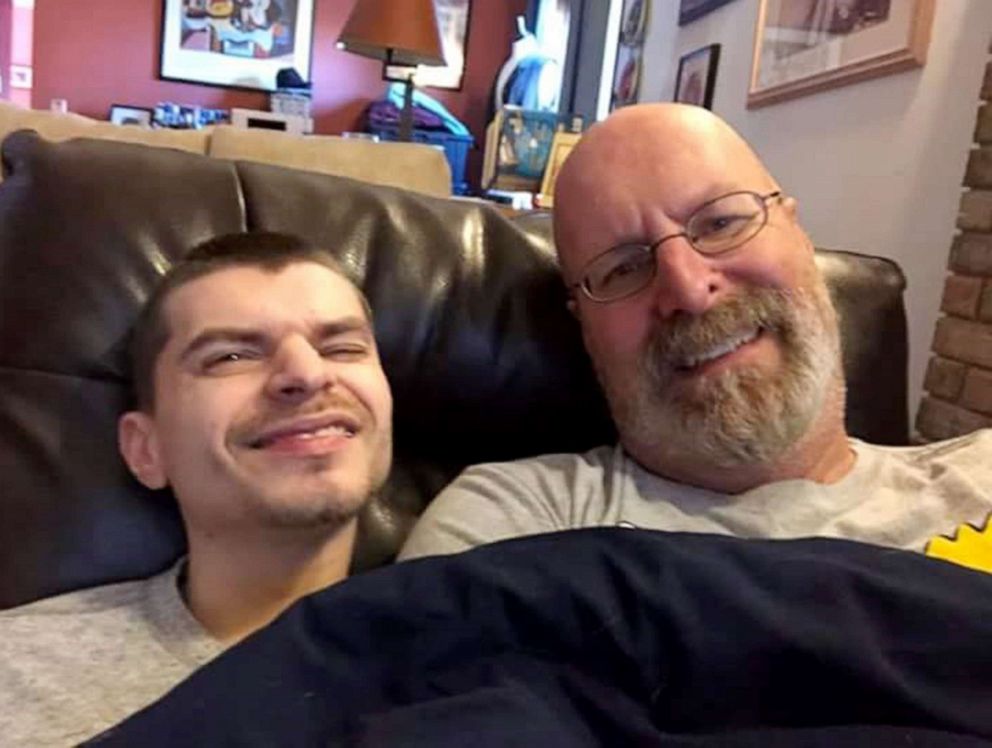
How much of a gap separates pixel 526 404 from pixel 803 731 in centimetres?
59

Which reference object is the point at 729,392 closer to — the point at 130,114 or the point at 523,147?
the point at 523,147

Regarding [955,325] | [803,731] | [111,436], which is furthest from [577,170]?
[955,325]

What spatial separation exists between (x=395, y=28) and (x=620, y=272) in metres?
2.39

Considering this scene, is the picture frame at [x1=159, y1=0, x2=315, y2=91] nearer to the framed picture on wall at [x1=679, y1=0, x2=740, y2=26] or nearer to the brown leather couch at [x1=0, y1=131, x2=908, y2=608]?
the framed picture on wall at [x1=679, y1=0, x2=740, y2=26]

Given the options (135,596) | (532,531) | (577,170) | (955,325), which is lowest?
(135,596)

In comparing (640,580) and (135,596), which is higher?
(640,580)

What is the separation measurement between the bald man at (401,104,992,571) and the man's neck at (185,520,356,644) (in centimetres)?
10

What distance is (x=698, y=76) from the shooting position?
3312 millimetres

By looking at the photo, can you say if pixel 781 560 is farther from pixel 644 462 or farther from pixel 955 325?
pixel 955 325

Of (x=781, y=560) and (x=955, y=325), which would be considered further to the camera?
(x=955, y=325)

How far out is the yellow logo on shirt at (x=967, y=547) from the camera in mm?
938

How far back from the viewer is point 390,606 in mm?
682

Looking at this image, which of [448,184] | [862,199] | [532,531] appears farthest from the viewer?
[448,184]

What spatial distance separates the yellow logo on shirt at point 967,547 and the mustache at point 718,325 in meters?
0.26
